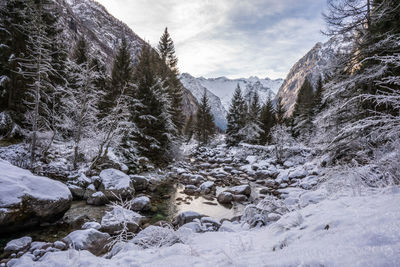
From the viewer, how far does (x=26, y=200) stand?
6.07 m

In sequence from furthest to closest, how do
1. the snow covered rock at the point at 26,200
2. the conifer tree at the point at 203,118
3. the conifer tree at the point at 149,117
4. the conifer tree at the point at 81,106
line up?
the conifer tree at the point at 203,118
the conifer tree at the point at 149,117
the conifer tree at the point at 81,106
the snow covered rock at the point at 26,200

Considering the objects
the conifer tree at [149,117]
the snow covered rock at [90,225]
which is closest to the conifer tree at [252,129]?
the conifer tree at [149,117]

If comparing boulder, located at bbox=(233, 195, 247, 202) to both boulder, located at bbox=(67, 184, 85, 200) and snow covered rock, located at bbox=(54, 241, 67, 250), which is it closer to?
snow covered rock, located at bbox=(54, 241, 67, 250)

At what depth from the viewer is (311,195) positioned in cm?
593

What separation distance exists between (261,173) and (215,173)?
4195mm

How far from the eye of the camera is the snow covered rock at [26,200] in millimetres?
5734

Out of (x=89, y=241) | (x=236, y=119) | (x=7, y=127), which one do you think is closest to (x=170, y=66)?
(x=236, y=119)

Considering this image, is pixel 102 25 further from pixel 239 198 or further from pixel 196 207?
pixel 239 198

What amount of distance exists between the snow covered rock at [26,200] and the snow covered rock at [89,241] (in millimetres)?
1977

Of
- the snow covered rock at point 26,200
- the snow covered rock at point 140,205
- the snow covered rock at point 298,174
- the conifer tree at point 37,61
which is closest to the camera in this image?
the snow covered rock at point 26,200

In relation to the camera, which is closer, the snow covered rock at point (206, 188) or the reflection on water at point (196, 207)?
the reflection on water at point (196, 207)

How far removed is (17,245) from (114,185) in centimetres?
471

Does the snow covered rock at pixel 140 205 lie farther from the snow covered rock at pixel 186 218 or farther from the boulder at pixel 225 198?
the boulder at pixel 225 198

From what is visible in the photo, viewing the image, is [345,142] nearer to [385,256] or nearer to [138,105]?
[385,256]
